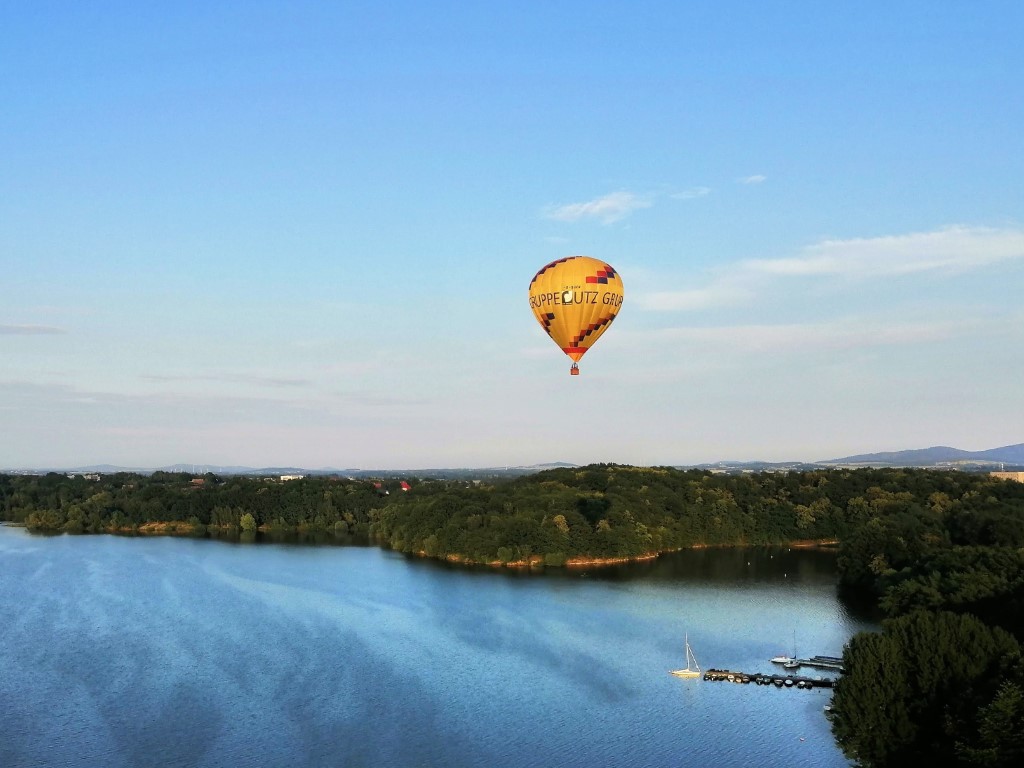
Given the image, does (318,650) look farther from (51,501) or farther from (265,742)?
(51,501)

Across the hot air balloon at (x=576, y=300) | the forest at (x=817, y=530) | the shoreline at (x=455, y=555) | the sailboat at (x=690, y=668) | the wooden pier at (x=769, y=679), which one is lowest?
the wooden pier at (x=769, y=679)

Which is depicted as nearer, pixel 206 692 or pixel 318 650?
pixel 206 692

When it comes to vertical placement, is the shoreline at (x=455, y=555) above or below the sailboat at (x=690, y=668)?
above

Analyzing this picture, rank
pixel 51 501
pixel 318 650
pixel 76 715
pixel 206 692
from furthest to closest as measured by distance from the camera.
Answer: pixel 51 501 → pixel 318 650 → pixel 206 692 → pixel 76 715

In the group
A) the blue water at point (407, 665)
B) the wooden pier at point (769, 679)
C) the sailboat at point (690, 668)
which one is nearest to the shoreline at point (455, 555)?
the blue water at point (407, 665)

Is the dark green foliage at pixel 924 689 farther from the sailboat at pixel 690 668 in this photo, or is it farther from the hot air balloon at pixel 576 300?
the hot air balloon at pixel 576 300

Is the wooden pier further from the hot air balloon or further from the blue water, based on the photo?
the hot air balloon

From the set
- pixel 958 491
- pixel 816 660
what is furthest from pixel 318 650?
pixel 958 491
